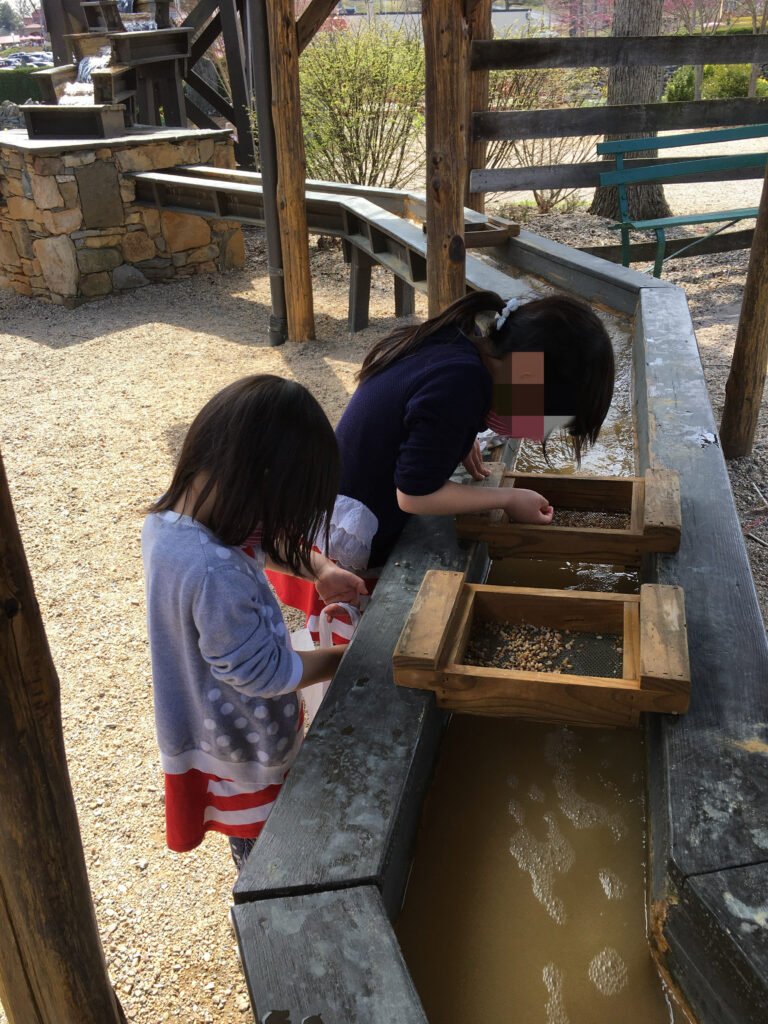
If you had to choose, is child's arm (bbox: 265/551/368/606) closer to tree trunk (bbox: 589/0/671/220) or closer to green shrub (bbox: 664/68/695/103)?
tree trunk (bbox: 589/0/671/220)

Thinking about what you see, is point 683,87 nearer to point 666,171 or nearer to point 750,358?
point 666,171

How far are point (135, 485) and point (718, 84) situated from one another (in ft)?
52.5

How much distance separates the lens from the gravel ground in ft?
7.52

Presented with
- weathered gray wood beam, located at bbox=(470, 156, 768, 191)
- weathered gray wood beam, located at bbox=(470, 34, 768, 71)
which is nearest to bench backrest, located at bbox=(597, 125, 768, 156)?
weathered gray wood beam, located at bbox=(470, 156, 768, 191)

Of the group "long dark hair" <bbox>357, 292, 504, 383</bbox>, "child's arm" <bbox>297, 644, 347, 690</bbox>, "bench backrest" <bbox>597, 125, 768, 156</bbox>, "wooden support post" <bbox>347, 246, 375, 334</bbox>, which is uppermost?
"long dark hair" <bbox>357, 292, 504, 383</bbox>

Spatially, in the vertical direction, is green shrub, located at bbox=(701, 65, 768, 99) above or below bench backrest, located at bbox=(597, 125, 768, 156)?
below

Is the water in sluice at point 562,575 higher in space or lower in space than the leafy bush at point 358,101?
lower

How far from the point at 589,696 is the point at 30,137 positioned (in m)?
8.56

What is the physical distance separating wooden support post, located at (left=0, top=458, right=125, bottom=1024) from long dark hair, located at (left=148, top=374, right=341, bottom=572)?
16.2 inches

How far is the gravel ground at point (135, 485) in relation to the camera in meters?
2.29

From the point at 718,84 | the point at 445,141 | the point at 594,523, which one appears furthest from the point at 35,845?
the point at 718,84

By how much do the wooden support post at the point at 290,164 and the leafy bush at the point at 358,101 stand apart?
2.47 metres

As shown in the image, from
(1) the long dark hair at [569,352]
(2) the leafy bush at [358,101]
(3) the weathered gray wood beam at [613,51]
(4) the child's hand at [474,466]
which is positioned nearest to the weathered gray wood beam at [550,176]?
(3) the weathered gray wood beam at [613,51]

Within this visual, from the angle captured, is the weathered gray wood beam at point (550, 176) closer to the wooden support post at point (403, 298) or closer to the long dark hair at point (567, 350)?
the wooden support post at point (403, 298)
